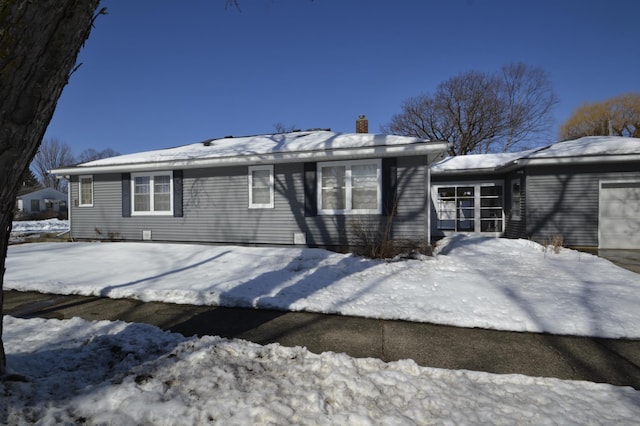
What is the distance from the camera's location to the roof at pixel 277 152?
27.1 ft

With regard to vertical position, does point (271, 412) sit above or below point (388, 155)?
below

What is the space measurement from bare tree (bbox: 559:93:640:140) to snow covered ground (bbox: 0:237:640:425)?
1505 inches

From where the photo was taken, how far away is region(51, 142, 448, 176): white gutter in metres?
8.11

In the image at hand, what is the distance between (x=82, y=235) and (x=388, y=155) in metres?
11.3

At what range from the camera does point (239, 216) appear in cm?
980

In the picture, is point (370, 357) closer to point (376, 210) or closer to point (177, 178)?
point (376, 210)

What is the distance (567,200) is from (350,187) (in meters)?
7.70

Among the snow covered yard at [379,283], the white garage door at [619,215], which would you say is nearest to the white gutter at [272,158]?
the snow covered yard at [379,283]

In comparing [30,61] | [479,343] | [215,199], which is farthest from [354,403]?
[215,199]

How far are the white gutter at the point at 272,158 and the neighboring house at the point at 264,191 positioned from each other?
0.09ft

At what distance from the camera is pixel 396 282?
5.59 metres

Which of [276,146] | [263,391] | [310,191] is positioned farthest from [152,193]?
[263,391]

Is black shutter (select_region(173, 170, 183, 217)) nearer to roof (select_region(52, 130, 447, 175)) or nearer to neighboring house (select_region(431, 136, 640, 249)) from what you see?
roof (select_region(52, 130, 447, 175))

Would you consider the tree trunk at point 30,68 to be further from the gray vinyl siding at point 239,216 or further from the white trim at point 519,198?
the white trim at point 519,198
